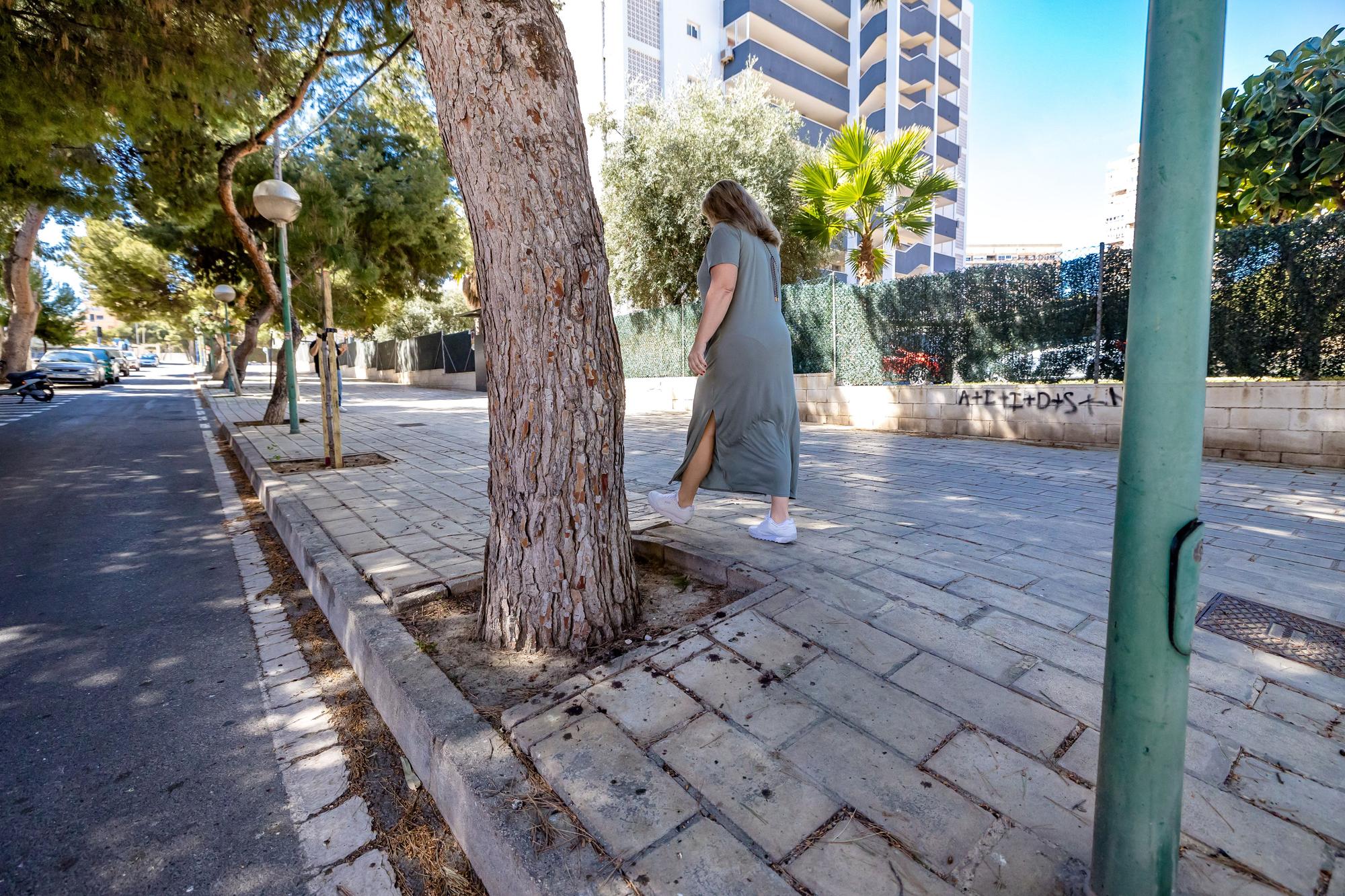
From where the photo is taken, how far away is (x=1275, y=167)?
6945mm

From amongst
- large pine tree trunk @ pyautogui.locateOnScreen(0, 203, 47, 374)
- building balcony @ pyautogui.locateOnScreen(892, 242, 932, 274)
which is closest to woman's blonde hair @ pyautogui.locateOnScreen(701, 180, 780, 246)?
large pine tree trunk @ pyautogui.locateOnScreen(0, 203, 47, 374)

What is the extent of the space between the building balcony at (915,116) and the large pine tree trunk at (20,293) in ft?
117

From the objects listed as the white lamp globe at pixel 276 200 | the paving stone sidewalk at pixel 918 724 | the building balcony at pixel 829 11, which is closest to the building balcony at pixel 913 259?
the building balcony at pixel 829 11

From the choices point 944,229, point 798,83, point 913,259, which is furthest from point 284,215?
point 944,229

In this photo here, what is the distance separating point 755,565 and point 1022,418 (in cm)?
663

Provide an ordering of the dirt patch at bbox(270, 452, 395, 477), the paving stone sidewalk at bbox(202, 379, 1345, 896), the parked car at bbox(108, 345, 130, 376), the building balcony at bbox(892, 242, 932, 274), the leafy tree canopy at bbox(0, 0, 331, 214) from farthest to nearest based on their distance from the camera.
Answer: the building balcony at bbox(892, 242, 932, 274) → the parked car at bbox(108, 345, 130, 376) → the dirt patch at bbox(270, 452, 395, 477) → the leafy tree canopy at bbox(0, 0, 331, 214) → the paving stone sidewalk at bbox(202, 379, 1345, 896)

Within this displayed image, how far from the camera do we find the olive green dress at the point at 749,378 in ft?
10.4

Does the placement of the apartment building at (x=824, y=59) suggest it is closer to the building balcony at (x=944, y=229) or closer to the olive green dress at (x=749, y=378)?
the building balcony at (x=944, y=229)

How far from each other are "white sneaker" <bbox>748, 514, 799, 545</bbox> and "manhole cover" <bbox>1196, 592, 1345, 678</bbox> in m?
1.72

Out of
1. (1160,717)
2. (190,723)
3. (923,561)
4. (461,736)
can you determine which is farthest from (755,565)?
(190,723)

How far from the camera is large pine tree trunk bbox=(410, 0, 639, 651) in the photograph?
2123 mm

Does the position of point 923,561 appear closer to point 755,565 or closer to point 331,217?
point 755,565

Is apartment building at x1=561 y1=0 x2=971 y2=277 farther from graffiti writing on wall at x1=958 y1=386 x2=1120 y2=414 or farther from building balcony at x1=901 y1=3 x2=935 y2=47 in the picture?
graffiti writing on wall at x1=958 y1=386 x2=1120 y2=414

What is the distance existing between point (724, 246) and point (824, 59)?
3479 cm
